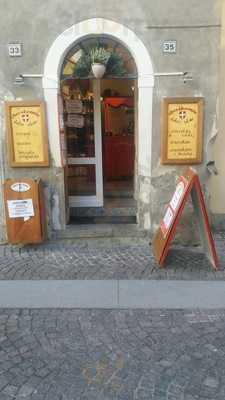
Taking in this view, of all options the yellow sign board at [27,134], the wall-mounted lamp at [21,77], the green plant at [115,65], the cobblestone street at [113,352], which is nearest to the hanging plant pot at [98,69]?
the green plant at [115,65]

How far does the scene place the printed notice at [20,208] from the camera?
225 inches

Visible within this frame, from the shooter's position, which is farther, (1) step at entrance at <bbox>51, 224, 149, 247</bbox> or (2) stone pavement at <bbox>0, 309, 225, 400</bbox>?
(1) step at entrance at <bbox>51, 224, 149, 247</bbox>

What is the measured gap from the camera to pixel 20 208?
5.71 metres

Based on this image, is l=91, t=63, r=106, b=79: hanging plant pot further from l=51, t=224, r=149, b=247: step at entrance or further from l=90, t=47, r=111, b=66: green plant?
l=51, t=224, r=149, b=247: step at entrance

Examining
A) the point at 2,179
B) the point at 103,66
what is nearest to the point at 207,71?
the point at 103,66

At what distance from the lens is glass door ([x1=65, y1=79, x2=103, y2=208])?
7039 millimetres

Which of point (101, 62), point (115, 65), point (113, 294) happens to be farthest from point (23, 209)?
point (115, 65)

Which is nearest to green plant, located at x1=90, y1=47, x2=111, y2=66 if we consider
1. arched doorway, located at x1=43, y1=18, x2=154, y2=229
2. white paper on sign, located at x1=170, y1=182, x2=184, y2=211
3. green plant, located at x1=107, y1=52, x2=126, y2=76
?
green plant, located at x1=107, y1=52, x2=126, y2=76

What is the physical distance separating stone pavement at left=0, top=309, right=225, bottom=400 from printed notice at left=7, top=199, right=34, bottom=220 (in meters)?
1.81

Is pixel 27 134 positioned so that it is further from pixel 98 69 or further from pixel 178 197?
pixel 178 197

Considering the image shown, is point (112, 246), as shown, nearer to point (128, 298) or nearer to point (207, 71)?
point (128, 298)

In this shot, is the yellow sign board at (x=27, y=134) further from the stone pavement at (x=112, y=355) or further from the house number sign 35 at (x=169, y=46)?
the stone pavement at (x=112, y=355)

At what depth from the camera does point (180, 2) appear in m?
5.57

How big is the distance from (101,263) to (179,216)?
4.01 feet
